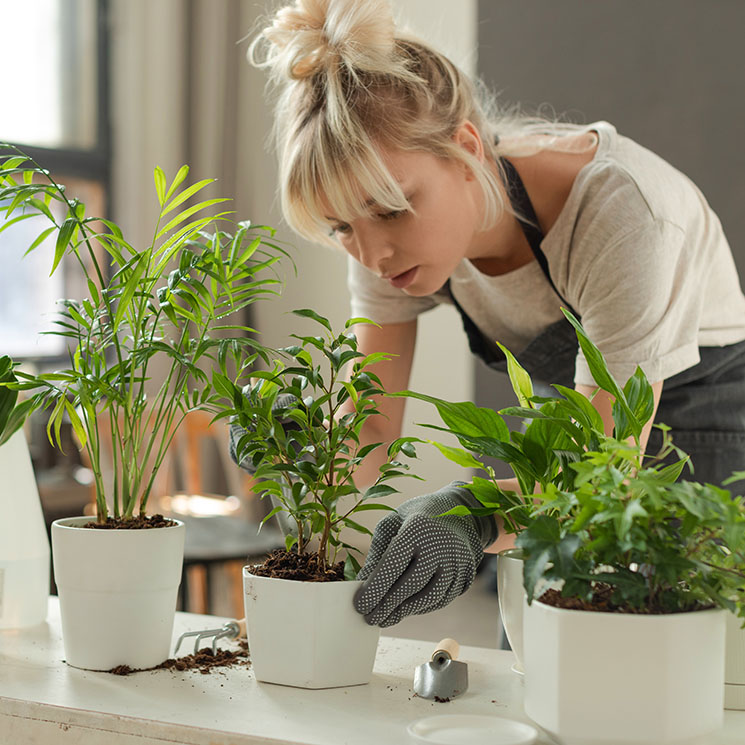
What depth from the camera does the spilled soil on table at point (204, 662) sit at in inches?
34.2

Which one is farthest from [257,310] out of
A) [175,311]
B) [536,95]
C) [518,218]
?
[175,311]

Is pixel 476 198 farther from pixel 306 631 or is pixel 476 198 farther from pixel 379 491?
pixel 306 631

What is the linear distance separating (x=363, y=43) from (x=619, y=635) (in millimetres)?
757

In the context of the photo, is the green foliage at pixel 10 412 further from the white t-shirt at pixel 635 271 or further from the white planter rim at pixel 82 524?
the white t-shirt at pixel 635 271

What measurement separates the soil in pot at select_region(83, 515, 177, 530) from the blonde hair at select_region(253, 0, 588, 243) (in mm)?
427

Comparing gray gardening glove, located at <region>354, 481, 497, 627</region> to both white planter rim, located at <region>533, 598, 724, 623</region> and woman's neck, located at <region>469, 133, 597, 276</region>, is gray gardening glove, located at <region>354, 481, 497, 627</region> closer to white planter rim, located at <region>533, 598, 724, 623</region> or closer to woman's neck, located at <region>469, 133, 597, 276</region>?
white planter rim, located at <region>533, 598, 724, 623</region>

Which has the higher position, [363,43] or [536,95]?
[536,95]

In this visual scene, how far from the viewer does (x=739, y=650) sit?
769mm

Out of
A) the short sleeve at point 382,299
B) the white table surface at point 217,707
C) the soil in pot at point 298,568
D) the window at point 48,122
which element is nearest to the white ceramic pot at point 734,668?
the white table surface at point 217,707

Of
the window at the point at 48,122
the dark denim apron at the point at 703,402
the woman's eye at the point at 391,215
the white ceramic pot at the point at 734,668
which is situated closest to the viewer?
the white ceramic pot at the point at 734,668

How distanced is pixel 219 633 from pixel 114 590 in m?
0.14

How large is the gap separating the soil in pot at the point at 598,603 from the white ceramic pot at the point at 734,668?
12cm

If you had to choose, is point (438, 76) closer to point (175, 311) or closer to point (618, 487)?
point (175, 311)

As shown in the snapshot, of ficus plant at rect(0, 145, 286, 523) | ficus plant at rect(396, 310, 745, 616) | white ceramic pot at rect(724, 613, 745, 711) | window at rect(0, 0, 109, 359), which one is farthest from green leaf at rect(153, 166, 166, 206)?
window at rect(0, 0, 109, 359)
